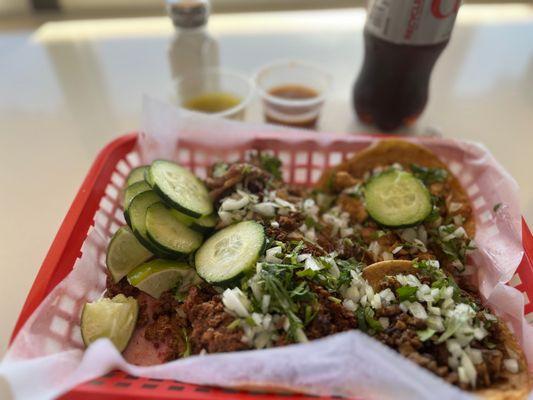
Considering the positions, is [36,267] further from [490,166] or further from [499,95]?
[499,95]

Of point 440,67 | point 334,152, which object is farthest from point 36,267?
point 440,67

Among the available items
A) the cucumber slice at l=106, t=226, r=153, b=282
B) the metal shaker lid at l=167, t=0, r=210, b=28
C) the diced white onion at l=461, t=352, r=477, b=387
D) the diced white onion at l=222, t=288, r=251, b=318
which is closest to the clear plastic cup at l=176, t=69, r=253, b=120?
the metal shaker lid at l=167, t=0, r=210, b=28

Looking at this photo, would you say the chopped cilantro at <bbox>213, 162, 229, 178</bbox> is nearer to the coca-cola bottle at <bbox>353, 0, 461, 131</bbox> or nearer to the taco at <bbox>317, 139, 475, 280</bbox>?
the taco at <bbox>317, 139, 475, 280</bbox>

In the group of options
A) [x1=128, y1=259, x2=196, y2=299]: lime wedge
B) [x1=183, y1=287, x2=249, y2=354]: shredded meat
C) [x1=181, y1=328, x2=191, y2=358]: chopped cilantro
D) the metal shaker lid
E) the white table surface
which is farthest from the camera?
the metal shaker lid

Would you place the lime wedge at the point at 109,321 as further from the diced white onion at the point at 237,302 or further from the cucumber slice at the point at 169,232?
the diced white onion at the point at 237,302

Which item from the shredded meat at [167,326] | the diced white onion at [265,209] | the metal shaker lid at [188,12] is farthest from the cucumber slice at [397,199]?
the metal shaker lid at [188,12]

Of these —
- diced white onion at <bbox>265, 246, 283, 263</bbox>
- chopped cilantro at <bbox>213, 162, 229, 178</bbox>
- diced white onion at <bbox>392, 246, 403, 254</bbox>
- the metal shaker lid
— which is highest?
the metal shaker lid

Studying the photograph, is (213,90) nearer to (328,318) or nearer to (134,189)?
(134,189)

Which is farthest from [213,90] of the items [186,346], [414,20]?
[186,346]
